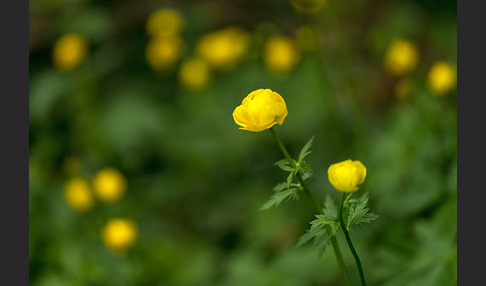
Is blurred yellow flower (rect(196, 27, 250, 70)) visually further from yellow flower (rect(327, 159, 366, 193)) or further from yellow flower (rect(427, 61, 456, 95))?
yellow flower (rect(327, 159, 366, 193))

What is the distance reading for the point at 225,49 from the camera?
11.4 feet

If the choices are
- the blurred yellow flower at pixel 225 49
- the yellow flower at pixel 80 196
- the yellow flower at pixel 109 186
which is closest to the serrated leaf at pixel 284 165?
the yellow flower at pixel 109 186

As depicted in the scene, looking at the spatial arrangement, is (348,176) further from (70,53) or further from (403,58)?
(70,53)

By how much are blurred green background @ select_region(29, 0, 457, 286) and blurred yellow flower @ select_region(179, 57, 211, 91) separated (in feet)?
0.09

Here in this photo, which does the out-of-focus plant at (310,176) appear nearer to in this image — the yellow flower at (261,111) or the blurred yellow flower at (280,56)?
the yellow flower at (261,111)

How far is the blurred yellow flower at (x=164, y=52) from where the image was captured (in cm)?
367

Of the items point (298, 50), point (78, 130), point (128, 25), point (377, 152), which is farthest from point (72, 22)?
point (377, 152)

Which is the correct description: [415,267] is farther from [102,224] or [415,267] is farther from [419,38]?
[419,38]

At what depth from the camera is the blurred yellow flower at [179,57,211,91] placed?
Answer: 349 cm

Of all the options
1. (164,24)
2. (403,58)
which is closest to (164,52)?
(164,24)

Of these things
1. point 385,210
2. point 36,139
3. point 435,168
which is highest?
point 435,168

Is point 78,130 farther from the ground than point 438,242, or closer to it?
closer to it

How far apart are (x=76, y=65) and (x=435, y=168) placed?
83.3 inches

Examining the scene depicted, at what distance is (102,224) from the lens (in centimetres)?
285
